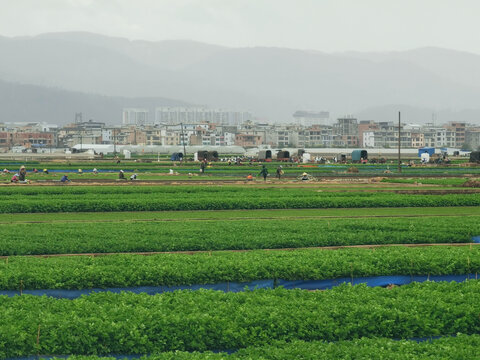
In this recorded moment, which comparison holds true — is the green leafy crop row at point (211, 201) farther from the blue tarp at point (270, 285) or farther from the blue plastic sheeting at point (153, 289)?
the blue plastic sheeting at point (153, 289)

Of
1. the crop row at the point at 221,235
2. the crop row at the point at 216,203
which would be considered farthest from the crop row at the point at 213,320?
the crop row at the point at 216,203

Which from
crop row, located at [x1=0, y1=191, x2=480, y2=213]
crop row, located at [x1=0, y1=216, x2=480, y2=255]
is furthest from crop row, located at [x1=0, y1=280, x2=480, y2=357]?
crop row, located at [x1=0, y1=191, x2=480, y2=213]

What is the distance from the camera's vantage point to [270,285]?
66.6 feet

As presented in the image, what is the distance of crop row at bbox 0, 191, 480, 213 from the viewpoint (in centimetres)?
4091

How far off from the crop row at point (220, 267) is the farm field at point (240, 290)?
4 cm

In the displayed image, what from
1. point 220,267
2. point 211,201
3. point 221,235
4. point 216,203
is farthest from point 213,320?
point 211,201

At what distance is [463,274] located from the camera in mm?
21516

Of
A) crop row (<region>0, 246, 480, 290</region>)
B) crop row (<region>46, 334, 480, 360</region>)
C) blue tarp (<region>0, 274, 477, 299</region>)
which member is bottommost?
crop row (<region>46, 334, 480, 360</region>)

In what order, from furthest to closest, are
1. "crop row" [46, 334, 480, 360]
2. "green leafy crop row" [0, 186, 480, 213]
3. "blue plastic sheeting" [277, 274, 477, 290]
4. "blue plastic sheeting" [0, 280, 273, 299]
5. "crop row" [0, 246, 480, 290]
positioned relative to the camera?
"green leafy crop row" [0, 186, 480, 213] → "blue plastic sheeting" [277, 274, 477, 290] → "crop row" [0, 246, 480, 290] → "blue plastic sheeting" [0, 280, 273, 299] → "crop row" [46, 334, 480, 360]

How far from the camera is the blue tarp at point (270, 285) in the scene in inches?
756

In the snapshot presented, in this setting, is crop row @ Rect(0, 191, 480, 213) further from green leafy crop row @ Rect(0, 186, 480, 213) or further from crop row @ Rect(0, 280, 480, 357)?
crop row @ Rect(0, 280, 480, 357)

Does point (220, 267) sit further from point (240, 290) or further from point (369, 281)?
point (369, 281)

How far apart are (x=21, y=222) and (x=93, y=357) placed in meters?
22.5

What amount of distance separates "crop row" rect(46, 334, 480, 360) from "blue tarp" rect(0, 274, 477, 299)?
15.0 feet
